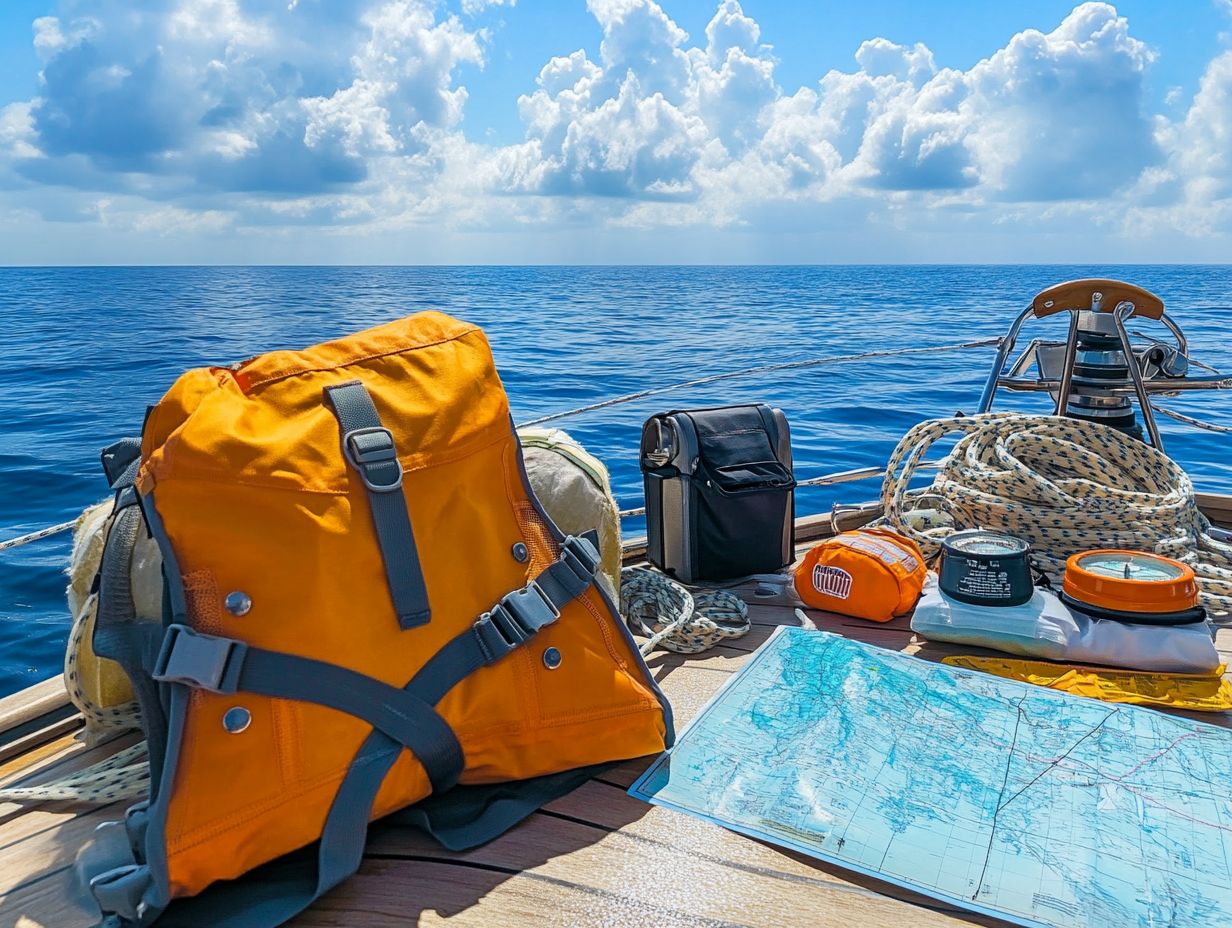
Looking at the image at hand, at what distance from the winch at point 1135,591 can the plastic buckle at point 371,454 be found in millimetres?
1487

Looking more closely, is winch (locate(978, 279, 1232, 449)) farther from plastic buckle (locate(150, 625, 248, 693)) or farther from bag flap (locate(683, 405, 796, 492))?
plastic buckle (locate(150, 625, 248, 693))

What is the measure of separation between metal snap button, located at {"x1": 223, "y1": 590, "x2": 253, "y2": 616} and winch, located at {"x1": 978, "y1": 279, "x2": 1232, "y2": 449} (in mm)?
2313

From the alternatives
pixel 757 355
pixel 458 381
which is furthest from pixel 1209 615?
pixel 757 355

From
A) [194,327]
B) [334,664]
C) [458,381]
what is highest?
[458,381]

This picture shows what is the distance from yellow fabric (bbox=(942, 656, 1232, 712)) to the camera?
173 centimetres

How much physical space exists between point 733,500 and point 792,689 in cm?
67

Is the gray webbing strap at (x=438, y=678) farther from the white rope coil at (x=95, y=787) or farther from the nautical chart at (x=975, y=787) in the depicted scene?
the white rope coil at (x=95, y=787)

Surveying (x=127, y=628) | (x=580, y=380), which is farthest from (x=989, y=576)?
(x=580, y=380)

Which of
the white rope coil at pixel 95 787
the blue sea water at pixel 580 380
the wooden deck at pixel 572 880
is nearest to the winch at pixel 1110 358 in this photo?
the wooden deck at pixel 572 880

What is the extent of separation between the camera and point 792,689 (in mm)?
1777

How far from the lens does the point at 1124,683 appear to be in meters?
1.80

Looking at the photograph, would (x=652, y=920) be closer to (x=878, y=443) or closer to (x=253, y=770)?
(x=253, y=770)

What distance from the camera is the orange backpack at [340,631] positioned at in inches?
46.0

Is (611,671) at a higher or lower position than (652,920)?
higher
